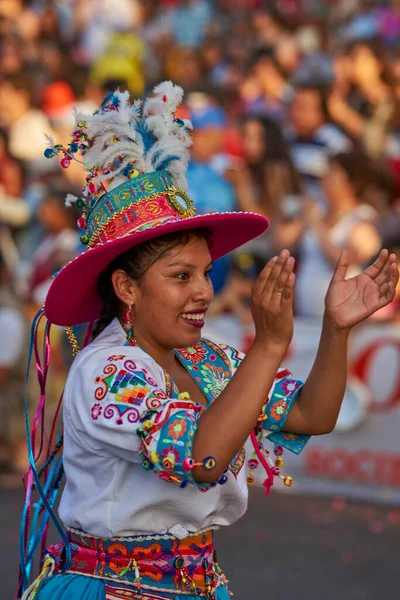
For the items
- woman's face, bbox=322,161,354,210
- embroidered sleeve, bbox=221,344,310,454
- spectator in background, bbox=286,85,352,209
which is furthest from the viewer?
spectator in background, bbox=286,85,352,209

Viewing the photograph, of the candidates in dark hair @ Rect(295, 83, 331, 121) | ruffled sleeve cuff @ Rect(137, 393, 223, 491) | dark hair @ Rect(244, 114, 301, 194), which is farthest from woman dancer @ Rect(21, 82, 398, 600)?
dark hair @ Rect(295, 83, 331, 121)

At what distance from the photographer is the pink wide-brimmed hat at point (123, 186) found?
2.77 meters

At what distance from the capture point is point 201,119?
26.8 ft

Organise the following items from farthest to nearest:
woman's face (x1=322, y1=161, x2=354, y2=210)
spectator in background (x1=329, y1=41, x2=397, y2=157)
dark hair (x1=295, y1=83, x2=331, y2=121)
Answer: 1. spectator in background (x1=329, y1=41, x2=397, y2=157)
2. dark hair (x1=295, y1=83, x2=331, y2=121)
3. woman's face (x1=322, y1=161, x2=354, y2=210)

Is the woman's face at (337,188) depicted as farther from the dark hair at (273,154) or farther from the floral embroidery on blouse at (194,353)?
the floral embroidery on blouse at (194,353)

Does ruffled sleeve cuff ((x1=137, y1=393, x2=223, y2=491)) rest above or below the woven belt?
above

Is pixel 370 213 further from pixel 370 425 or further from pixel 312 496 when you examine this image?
pixel 312 496

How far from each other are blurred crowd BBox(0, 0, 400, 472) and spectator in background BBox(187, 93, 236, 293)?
0.05ft

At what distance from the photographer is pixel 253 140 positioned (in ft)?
29.0

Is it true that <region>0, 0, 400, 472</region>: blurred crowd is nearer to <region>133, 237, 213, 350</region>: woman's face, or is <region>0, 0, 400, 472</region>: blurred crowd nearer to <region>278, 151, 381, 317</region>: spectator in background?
<region>278, 151, 381, 317</region>: spectator in background

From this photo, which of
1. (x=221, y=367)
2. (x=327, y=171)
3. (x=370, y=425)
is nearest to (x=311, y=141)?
(x=327, y=171)

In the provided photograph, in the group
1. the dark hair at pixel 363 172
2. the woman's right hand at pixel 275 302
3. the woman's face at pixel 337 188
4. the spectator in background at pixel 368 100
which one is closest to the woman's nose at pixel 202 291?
the woman's right hand at pixel 275 302

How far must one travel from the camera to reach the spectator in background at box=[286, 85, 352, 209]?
8.61 m

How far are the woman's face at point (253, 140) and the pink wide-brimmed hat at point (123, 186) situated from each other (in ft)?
18.7
